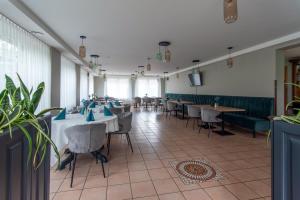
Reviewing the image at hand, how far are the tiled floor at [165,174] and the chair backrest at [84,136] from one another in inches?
18.0

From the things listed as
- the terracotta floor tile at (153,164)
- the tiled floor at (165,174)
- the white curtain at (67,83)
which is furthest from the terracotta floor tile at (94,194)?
the white curtain at (67,83)

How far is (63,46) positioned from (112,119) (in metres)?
2.81

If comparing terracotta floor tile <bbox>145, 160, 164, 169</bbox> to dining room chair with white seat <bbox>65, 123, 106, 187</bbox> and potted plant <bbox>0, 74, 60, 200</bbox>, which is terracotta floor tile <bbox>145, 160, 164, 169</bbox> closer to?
dining room chair with white seat <bbox>65, 123, 106, 187</bbox>

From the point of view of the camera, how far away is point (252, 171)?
7.97ft

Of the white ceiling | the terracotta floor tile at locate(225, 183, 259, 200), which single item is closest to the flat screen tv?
the white ceiling

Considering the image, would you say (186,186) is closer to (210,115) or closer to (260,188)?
(260,188)

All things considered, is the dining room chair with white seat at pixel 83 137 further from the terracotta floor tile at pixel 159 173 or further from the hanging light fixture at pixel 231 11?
the hanging light fixture at pixel 231 11

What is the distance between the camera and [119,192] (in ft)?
6.37

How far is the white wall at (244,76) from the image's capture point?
4.38 metres

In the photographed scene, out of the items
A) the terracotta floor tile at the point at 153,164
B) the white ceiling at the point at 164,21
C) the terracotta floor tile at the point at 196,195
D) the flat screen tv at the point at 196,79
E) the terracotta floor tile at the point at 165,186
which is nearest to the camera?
the terracotta floor tile at the point at 196,195

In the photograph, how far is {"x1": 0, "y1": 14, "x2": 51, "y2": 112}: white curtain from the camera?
103 inches

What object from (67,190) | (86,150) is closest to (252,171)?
(86,150)

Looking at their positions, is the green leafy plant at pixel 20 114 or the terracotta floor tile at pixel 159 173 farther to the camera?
the terracotta floor tile at pixel 159 173

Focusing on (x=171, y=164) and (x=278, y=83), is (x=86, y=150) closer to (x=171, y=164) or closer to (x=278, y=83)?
(x=171, y=164)
